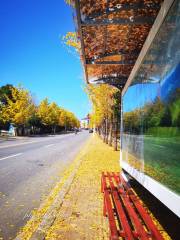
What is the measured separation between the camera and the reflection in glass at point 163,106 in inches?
123

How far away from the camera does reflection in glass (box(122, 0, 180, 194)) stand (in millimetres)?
3131

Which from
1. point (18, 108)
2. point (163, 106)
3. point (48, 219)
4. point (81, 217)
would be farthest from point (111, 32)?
point (18, 108)

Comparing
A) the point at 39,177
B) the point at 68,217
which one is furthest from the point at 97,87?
the point at 68,217

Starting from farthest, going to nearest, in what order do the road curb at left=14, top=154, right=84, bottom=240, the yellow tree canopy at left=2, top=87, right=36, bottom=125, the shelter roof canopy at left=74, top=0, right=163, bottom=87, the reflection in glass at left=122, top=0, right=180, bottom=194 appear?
the yellow tree canopy at left=2, top=87, right=36, bottom=125 → the road curb at left=14, top=154, right=84, bottom=240 → the shelter roof canopy at left=74, top=0, right=163, bottom=87 → the reflection in glass at left=122, top=0, right=180, bottom=194

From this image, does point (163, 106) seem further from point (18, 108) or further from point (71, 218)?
point (18, 108)

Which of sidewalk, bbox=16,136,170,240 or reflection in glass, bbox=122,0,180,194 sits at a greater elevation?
reflection in glass, bbox=122,0,180,194

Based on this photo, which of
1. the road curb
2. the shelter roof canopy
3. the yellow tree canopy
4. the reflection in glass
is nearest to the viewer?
the reflection in glass

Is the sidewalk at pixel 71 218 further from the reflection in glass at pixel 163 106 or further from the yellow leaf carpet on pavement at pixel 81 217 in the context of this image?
the reflection in glass at pixel 163 106

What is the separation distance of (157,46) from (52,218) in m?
3.69

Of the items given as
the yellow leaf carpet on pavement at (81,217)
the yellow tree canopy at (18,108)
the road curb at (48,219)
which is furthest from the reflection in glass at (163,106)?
the yellow tree canopy at (18,108)

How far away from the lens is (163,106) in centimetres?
371

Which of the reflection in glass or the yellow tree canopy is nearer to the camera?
the reflection in glass

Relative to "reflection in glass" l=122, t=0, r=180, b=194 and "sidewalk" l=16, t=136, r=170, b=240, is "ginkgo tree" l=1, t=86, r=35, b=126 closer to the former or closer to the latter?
"sidewalk" l=16, t=136, r=170, b=240

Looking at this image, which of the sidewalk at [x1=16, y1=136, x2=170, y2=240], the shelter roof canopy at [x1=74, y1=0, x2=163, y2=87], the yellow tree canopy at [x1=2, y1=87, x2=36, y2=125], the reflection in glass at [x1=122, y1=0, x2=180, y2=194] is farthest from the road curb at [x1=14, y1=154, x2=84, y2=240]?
the yellow tree canopy at [x1=2, y1=87, x2=36, y2=125]
